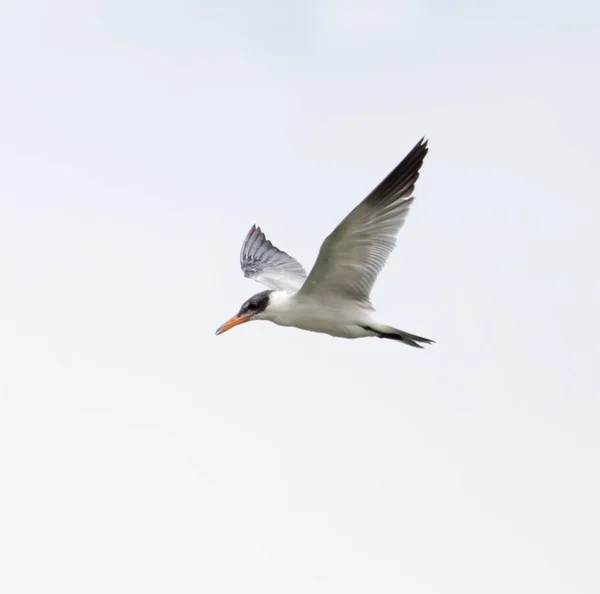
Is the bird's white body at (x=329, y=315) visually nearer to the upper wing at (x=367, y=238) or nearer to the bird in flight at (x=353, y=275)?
the bird in flight at (x=353, y=275)

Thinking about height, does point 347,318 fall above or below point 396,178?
below

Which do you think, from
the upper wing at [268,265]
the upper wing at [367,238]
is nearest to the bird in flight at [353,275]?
the upper wing at [367,238]

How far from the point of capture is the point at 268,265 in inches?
914

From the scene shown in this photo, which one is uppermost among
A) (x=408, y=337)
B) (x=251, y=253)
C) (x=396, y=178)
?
(x=251, y=253)

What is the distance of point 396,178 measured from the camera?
18.2m

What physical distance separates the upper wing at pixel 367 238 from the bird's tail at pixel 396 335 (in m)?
0.58

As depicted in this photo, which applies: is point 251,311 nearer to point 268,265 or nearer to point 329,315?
point 329,315

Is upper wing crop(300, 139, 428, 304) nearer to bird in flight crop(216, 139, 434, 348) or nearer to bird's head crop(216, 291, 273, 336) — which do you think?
bird in flight crop(216, 139, 434, 348)

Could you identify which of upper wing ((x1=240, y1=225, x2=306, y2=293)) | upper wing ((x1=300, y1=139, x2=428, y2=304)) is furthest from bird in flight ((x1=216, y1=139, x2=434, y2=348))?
upper wing ((x1=240, y1=225, x2=306, y2=293))

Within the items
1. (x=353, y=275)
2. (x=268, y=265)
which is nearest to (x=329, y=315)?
(x=353, y=275)

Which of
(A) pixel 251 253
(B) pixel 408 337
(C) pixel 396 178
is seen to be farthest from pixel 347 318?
(A) pixel 251 253

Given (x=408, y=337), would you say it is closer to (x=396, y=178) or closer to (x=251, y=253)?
(x=396, y=178)

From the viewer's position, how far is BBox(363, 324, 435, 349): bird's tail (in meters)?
18.4

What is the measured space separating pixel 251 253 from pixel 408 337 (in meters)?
5.96
